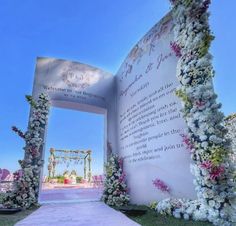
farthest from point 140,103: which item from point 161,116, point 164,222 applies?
point 164,222

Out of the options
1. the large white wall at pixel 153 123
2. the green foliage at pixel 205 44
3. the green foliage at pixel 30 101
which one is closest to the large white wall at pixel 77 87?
the green foliage at pixel 30 101

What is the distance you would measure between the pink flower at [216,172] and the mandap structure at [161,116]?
0.01 metres

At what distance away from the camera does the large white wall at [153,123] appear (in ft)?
11.5

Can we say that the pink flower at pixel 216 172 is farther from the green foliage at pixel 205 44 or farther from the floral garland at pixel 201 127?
the green foliage at pixel 205 44

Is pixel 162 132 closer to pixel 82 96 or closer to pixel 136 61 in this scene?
pixel 136 61

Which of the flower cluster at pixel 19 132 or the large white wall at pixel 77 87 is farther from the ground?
the large white wall at pixel 77 87

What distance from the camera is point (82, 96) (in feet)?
19.3

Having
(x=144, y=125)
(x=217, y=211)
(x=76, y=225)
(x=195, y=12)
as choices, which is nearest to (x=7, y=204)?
(x=76, y=225)

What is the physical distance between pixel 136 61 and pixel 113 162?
2.66m

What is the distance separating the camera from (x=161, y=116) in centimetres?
395

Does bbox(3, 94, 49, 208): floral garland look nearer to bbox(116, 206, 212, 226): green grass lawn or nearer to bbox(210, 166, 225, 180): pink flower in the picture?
bbox(116, 206, 212, 226): green grass lawn

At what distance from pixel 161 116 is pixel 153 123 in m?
0.29

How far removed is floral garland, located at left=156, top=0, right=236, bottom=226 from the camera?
99.6 inches

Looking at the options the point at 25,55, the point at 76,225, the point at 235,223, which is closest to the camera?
the point at 235,223
